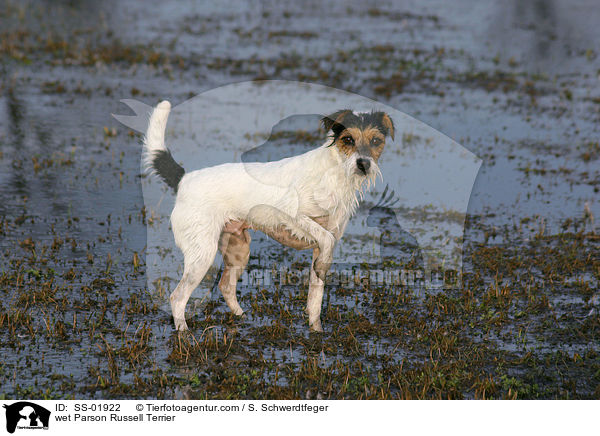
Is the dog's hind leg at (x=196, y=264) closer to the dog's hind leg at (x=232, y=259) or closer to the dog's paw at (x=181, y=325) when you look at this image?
the dog's paw at (x=181, y=325)

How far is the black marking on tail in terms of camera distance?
7363 mm

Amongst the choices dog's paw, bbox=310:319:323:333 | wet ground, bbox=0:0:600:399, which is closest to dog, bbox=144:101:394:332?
dog's paw, bbox=310:319:323:333

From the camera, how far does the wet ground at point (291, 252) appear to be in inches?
276

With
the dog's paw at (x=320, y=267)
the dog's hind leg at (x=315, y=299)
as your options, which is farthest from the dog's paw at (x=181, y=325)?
the dog's paw at (x=320, y=267)

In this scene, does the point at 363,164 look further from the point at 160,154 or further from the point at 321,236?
the point at 160,154

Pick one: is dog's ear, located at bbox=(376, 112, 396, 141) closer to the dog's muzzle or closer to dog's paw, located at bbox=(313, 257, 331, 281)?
the dog's muzzle

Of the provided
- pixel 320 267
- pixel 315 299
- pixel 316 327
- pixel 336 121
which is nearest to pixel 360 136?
pixel 336 121

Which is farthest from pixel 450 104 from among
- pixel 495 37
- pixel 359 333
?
pixel 359 333

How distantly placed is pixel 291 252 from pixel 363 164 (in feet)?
12.2

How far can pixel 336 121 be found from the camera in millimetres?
6781

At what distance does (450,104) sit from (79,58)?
10.2 m

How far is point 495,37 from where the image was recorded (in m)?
27.1
